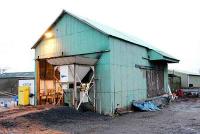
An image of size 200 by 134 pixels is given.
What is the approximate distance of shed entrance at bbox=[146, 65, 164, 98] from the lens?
24.2 metres

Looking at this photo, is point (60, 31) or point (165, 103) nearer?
point (60, 31)

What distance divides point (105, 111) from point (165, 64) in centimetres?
1328

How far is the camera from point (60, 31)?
20.9 metres

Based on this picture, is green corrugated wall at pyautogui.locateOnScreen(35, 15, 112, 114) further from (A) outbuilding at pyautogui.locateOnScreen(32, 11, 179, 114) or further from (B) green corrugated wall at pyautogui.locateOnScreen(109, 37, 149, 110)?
(B) green corrugated wall at pyautogui.locateOnScreen(109, 37, 149, 110)

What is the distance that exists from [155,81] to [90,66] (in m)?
9.93

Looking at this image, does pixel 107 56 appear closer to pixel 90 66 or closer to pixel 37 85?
pixel 90 66

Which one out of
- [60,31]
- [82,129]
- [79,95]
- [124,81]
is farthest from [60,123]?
[60,31]

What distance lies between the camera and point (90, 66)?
58.9 ft

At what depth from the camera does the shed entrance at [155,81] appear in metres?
24.2

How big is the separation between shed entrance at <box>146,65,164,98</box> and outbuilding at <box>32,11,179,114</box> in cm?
18

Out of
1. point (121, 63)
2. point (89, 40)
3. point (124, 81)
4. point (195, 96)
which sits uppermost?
point (89, 40)

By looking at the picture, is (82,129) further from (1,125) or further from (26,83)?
(26,83)

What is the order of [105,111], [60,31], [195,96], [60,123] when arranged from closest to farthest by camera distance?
[60,123]
[105,111]
[60,31]
[195,96]

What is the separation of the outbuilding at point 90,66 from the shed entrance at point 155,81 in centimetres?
18
